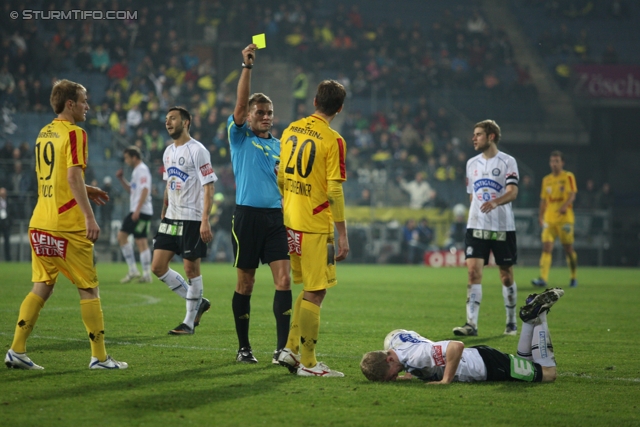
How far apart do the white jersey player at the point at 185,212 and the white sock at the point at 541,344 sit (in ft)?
13.6

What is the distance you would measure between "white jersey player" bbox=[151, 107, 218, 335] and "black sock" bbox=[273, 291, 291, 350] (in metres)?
2.43

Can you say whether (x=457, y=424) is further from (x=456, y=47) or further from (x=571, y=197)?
(x=456, y=47)

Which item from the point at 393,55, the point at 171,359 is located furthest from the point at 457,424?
the point at 393,55

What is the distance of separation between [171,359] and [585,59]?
30664 millimetres

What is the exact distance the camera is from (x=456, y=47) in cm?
3566

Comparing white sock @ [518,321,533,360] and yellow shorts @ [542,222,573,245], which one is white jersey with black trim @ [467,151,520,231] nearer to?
white sock @ [518,321,533,360]

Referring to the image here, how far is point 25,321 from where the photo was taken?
22.3ft

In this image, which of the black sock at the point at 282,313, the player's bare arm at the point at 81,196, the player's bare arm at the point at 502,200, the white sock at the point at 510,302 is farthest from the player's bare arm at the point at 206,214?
the white sock at the point at 510,302

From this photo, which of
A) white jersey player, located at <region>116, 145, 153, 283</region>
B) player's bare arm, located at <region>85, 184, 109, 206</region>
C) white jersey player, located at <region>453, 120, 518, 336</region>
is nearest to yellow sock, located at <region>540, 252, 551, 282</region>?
white jersey player, located at <region>453, 120, 518, 336</region>

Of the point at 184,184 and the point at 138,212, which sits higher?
the point at 184,184

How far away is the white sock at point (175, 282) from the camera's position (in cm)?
1028

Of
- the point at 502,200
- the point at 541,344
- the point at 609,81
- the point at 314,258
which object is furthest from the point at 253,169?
the point at 609,81

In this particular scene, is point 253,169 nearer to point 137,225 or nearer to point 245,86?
point 245,86

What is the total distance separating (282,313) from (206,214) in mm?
1813
